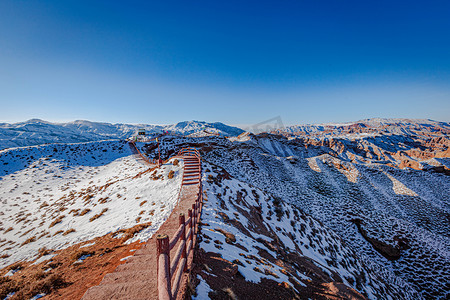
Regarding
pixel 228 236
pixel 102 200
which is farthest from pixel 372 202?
pixel 102 200

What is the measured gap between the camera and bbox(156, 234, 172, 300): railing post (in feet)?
7.91

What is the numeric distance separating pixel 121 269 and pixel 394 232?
26992 mm

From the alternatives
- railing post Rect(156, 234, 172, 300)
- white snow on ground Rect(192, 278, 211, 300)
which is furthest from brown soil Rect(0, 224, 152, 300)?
railing post Rect(156, 234, 172, 300)

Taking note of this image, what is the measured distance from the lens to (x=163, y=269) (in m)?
2.71

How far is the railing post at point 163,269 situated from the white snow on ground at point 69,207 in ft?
20.7

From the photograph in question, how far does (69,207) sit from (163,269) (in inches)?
719

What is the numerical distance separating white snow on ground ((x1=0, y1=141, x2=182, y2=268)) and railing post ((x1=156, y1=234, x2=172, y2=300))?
632 cm

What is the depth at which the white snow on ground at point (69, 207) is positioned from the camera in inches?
386

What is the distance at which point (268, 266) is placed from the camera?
6859 millimetres

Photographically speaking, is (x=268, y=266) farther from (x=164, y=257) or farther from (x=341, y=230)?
(x=341, y=230)

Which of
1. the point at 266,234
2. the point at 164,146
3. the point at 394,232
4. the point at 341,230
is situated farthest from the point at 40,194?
the point at 394,232

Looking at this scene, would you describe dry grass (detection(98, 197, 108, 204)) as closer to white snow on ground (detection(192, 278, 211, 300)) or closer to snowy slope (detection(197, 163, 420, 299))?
snowy slope (detection(197, 163, 420, 299))

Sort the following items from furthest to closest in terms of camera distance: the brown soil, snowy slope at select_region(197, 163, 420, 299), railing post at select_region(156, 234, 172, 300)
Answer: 1. snowy slope at select_region(197, 163, 420, 299)
2. the brown soil
3. railing post at select_region(156, 234, 172, 300)

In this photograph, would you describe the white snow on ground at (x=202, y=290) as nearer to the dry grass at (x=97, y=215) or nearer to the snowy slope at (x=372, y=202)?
the dry grass at (x=97, y=215)
